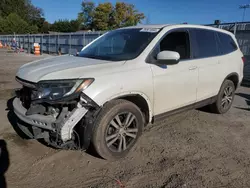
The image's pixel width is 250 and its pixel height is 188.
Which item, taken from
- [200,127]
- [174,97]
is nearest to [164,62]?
[174,97]

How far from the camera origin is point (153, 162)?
3.04 metres

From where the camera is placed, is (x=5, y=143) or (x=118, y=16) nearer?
(x=5, y=143)

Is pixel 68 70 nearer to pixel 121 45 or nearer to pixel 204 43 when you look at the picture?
pixel 121 45

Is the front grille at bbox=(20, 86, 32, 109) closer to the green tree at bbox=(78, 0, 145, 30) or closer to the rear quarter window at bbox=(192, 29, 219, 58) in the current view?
the rear quarter window at bbox=(192, 29, 219, 58)

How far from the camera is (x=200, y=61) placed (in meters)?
3.98

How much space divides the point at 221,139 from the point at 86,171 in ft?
7.70

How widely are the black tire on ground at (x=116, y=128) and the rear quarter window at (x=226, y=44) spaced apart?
2.64 meters

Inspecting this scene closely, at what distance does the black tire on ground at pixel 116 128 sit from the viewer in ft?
8.97

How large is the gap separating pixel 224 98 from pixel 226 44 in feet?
3.85

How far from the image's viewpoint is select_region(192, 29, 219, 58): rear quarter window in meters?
4.00

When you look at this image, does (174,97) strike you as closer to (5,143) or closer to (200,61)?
(200,61)

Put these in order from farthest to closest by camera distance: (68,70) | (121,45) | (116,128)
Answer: (121,45)
(116,128)
(68,70)

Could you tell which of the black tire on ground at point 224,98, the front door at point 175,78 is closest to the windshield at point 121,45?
the front door at point 175,78

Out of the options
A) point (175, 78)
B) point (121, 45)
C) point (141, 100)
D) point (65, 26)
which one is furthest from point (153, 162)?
point (65, 26)
